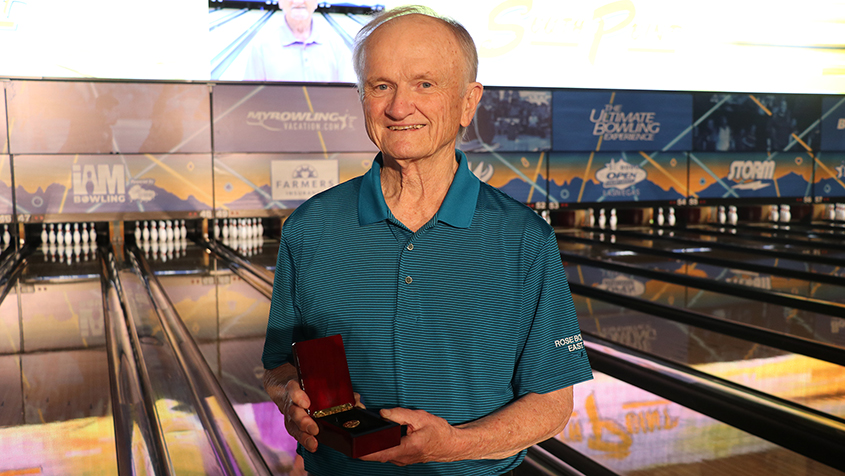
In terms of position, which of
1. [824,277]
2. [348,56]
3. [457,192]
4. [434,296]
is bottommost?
[824,277]

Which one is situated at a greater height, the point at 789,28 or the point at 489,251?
the point at 789,28

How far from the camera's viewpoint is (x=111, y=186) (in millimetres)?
5309

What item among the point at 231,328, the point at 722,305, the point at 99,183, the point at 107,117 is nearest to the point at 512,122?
the point at 722,305

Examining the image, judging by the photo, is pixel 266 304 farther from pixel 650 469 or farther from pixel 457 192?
pixel 457 192

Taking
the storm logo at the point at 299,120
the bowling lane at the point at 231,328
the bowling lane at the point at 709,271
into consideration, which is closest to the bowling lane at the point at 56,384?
the bowling lane at the point at 231,328

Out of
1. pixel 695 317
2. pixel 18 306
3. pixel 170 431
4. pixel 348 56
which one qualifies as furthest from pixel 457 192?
pixel 348 56

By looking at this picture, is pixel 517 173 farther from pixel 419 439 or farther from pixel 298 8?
pixel 419 439

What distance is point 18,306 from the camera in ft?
11.0

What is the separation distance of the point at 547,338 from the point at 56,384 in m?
2.01

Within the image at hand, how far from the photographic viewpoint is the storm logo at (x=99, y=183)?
5.23m

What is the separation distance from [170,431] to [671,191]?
587cm

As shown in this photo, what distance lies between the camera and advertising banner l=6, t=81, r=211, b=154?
5074 mm

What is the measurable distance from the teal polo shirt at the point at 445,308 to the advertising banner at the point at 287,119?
4.89 meters

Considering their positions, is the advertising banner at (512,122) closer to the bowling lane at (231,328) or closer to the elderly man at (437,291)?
the bowling lane at (231,328)
